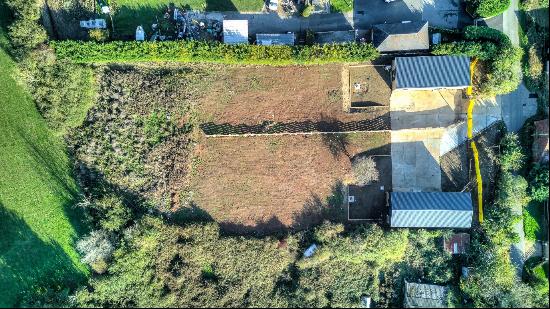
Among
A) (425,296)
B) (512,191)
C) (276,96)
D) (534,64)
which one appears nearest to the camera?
(512,191)

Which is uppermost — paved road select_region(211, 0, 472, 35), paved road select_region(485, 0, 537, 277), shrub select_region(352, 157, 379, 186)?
paved road select_region(211, 0, 472, 35)

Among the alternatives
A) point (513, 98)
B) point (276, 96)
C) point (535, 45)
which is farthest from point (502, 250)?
point (276, 96)

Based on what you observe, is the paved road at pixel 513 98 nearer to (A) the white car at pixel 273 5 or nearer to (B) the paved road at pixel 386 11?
(B) the paved road at pixel 386 11

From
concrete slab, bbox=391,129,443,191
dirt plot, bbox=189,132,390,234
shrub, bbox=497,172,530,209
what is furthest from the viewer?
concrete slab, bbox=391,129,443,191

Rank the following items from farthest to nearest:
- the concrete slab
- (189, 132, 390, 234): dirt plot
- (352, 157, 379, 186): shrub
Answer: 1. the concrete slab
2. (189, 132, 390, 234): dirt plot
3. (352, 157, 379, 186): shrub

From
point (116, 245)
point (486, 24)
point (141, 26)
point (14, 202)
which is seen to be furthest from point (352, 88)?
point (14, 202)

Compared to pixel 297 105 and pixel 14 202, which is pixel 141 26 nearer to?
pixel 297 105

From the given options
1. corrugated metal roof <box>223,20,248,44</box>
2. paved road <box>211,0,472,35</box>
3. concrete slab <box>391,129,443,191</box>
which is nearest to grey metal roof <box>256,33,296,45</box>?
paved road <box>211,0,472,35</box>

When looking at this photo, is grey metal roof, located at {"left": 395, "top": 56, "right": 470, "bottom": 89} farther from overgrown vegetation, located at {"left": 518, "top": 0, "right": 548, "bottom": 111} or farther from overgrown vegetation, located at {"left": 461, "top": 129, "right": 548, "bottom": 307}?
overgrown vegetation, located at {"left": 461, "top": 129, "right": 548, "bottom": 307}

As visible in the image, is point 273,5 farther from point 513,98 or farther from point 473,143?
point 513,98
